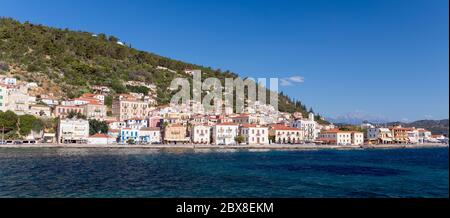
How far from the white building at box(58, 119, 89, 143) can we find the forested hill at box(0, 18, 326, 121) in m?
14.5

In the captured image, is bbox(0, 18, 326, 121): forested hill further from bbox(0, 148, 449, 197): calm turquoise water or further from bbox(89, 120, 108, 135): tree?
bbox(0, 148, 449, 197): calm turquoise water

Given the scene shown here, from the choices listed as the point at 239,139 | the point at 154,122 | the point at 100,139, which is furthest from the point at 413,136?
the point at 100,139

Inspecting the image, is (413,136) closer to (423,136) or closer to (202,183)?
(423,136)

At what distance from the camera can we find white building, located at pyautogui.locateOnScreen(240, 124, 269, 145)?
51125 millimetres

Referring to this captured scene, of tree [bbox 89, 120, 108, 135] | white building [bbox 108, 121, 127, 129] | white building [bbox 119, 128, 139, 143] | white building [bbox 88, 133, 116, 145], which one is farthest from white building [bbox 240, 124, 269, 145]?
tree [bbox 89, 120, 108, 135]

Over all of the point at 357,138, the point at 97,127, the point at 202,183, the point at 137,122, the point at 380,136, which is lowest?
the point at 202,183

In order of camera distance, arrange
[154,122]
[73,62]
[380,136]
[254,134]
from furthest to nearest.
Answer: [73,62], [380,136], [154,122], [254,134]

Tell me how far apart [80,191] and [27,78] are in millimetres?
51166

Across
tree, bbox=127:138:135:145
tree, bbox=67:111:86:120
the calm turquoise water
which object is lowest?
the calm turquoise water

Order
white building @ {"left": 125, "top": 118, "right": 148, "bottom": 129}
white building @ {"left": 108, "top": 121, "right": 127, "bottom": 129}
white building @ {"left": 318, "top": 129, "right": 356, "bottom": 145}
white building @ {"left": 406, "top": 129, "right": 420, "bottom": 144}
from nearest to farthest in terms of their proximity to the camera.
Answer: white building @ {"left": 108, "top": 121, "right": 127, "bottom": 129} → white building @ {"left": 125, "top": 118, "right": 148, "bottom": 129} → white building @ {"left": 318, "top": 129, "right": 356, "bottom": 145} → white building @ {"left": 406, "top": 129, "right": 420, "bottom": 144}

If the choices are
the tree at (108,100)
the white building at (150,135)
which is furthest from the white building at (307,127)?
the tree at (108,100)

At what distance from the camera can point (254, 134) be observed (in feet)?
169

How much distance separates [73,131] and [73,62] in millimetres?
28450

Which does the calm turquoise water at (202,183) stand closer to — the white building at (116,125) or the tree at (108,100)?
the white building at (116,125)
